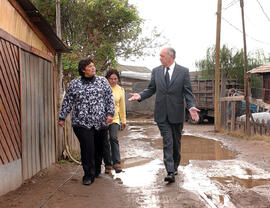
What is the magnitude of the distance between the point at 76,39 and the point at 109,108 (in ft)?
32.4

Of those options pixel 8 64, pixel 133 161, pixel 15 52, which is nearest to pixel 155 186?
pixel 133 161

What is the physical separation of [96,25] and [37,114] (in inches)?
390

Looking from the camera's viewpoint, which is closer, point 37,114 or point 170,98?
point 170,98

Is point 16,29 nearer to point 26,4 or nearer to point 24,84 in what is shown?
point 26,4

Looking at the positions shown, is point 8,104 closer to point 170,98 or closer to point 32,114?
point 32,114

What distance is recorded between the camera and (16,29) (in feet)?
16.9

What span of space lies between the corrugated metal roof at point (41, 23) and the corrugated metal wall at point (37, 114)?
436 millimetres

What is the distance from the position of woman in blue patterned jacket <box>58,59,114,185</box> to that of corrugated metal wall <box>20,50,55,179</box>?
0.60 m

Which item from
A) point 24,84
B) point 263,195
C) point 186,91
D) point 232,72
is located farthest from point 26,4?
point 232,72

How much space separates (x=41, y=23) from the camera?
Answer: 5.78m

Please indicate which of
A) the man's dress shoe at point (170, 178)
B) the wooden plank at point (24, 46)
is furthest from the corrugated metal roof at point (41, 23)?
the man's dress shoe at point (170, 178)

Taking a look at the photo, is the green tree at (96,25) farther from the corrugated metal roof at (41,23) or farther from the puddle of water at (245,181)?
the puddle of water at (245,181)

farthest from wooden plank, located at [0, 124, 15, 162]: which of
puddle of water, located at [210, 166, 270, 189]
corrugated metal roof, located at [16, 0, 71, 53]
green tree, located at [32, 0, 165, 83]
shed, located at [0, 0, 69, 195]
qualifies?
green tree, located at [32, 0, 165, 83]

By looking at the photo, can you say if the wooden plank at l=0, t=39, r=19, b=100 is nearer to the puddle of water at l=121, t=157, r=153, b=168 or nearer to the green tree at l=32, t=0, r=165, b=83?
the puddle of water at l=121, t=157, r=153, b=168
